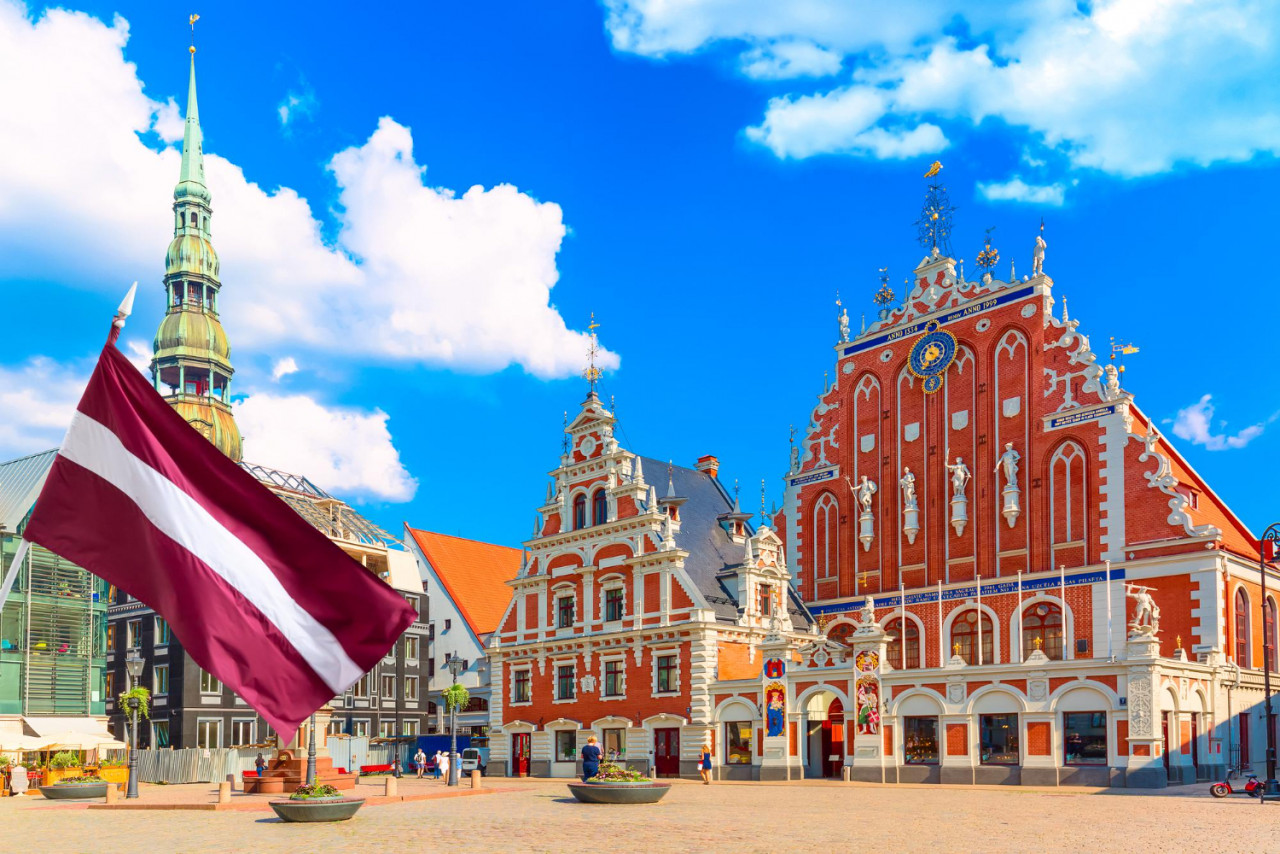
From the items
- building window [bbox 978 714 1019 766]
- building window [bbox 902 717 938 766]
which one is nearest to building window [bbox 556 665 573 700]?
building window [bbox 902 717 938 766]

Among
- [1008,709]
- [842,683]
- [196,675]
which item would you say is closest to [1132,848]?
[1008,709]

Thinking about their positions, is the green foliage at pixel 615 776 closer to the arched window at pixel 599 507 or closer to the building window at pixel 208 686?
the arched window at pixel 599 507

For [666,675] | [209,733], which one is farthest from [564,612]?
[209,733]

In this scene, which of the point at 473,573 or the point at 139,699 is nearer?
the point at 139,699

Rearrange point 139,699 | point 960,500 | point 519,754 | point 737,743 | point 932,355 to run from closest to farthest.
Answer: point 737,743 → point 960,500 → point 932,355 → point 519,754 → point 139,699

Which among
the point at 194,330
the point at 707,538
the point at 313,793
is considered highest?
the point at 194,330

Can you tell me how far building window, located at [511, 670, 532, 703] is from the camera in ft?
178

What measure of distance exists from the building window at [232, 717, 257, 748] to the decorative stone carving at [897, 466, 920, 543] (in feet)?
126

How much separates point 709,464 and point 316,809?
123 ft

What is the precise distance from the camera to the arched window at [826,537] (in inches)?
2089

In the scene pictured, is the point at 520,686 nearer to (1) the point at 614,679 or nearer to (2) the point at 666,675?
(1) the point at 614,679

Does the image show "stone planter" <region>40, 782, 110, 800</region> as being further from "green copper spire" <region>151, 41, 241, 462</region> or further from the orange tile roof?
"green copper spire" <region>151, 41, 241, 462</region>

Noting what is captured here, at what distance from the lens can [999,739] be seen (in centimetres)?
3997

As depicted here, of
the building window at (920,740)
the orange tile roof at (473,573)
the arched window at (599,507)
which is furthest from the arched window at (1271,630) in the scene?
the orange tile roof at (473,573)
